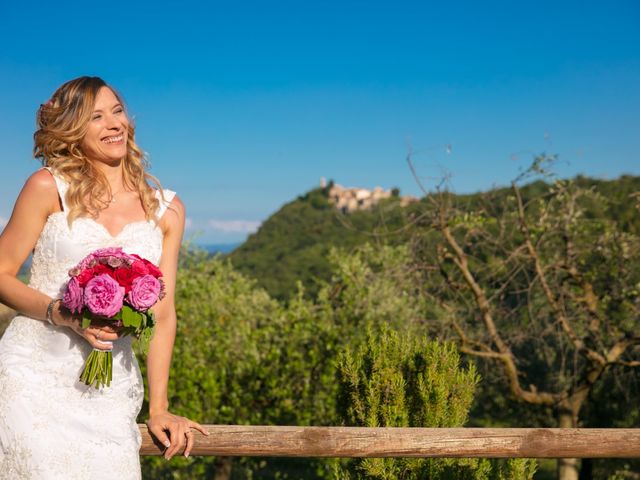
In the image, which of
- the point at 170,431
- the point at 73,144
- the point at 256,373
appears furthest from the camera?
the point at 256,373

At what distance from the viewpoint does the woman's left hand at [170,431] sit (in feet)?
10.7

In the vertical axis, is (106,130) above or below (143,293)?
above

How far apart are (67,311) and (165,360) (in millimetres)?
586

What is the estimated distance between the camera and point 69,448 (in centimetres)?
284

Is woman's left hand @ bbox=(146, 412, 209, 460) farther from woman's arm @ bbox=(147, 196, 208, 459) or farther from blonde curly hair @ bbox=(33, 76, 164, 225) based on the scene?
blonde curly hair @ bbox=(33, 76, 164, 225)

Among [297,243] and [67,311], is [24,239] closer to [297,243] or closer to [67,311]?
[67,311]

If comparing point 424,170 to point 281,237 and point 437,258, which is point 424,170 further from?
point 281,237

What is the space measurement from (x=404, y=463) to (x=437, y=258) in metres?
6.30

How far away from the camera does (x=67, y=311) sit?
9.43 feet

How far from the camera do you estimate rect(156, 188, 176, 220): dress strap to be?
3338mm

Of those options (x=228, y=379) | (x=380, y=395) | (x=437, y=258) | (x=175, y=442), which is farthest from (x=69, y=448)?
(x=228, y=379)

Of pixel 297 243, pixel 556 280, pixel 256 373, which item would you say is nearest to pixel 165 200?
pixel 556 280

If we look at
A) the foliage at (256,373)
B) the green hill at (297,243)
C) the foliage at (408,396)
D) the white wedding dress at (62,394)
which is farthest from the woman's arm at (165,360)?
the green hill at (297,243)

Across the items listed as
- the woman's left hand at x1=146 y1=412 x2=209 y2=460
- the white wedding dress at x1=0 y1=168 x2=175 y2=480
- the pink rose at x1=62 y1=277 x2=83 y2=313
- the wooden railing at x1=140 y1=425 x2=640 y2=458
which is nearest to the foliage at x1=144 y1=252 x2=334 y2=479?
the wooden railing at x1=140 y1=425 x2=640 y2=458
